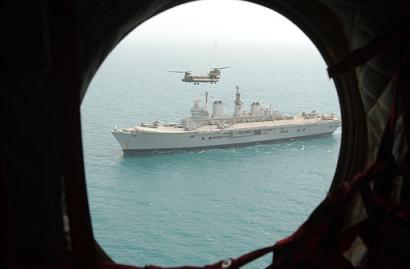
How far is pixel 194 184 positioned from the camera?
11.6 meters

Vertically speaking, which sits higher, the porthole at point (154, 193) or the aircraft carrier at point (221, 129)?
the aircraft carrier at point (221, 129)

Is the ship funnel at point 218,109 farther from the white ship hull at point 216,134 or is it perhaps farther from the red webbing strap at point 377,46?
the red webbing strap at point 377,46

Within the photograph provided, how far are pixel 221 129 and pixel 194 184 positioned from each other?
149cm

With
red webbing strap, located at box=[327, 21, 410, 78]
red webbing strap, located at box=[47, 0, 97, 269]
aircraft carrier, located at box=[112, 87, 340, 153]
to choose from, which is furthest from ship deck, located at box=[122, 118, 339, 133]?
red webbing strap, located at box=[47, 0, 97, 269]

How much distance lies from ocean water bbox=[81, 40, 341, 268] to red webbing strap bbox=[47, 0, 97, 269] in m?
7.95

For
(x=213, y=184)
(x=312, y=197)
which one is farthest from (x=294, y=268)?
(x=213, y=184)

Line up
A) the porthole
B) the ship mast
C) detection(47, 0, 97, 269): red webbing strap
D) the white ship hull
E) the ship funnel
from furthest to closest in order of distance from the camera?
the ship mast
the ship funnel
the white ship hull
the porthole
detection(47, 0, 97, 269): red webbing strap

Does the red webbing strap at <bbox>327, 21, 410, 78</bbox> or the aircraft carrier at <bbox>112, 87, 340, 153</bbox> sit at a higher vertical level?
the red webbing strap at <bbox>327, 21, 410, 78</bbox>

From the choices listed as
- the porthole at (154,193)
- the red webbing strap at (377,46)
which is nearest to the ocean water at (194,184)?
the porthole at (154,193)

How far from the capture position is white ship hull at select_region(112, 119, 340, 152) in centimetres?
1151

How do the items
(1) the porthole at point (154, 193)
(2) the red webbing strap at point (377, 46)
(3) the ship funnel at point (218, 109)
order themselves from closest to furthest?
(2) the red webbing strap at point (377, 46) < (1) the porthole at point (154, 193) < (3) the ship funnel at point (218, 109)

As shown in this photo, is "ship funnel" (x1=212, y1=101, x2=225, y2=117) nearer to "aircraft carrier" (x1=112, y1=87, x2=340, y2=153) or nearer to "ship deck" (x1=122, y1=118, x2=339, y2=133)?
"aircraft carrier" (x1=112, y1=87, x2=340, y2=153)

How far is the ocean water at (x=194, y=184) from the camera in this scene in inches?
368

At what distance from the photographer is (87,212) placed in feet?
1.43
